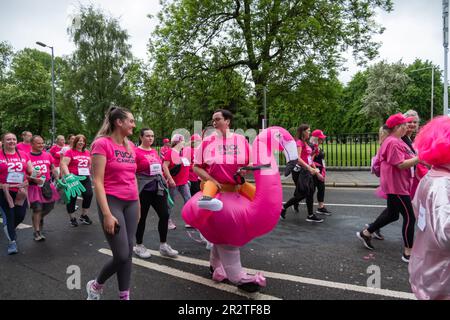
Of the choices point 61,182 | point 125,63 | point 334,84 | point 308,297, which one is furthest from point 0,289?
point 125,63

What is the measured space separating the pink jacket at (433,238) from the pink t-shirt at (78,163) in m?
6.06

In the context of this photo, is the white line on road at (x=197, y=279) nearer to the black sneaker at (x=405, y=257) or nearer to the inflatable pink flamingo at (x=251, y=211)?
the inflatable pink flamingo at (x=251, y=211)

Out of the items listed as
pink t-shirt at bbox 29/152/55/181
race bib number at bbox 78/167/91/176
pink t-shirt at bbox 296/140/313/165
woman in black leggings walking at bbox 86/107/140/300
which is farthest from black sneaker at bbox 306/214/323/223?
pink t-shirt at bbox 29/152/55/181

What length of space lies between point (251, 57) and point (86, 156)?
10.8 meters

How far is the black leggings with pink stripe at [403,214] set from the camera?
13.8 feet

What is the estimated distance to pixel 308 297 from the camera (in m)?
3.25

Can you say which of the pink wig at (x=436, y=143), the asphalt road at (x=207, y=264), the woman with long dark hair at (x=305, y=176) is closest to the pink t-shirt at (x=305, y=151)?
the woman with long dark hair at (x=305, y=176)

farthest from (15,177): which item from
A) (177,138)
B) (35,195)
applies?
(177,138)

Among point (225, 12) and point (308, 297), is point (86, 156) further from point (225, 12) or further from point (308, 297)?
point (225, 12)

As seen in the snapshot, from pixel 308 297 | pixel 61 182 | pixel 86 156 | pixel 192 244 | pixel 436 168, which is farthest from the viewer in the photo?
pixel 86 156

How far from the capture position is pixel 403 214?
431 cm

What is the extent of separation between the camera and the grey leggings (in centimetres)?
287

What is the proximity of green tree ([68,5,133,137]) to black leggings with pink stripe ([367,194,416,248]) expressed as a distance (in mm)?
31578

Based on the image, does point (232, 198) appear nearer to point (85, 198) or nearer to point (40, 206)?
point (40, 206)
